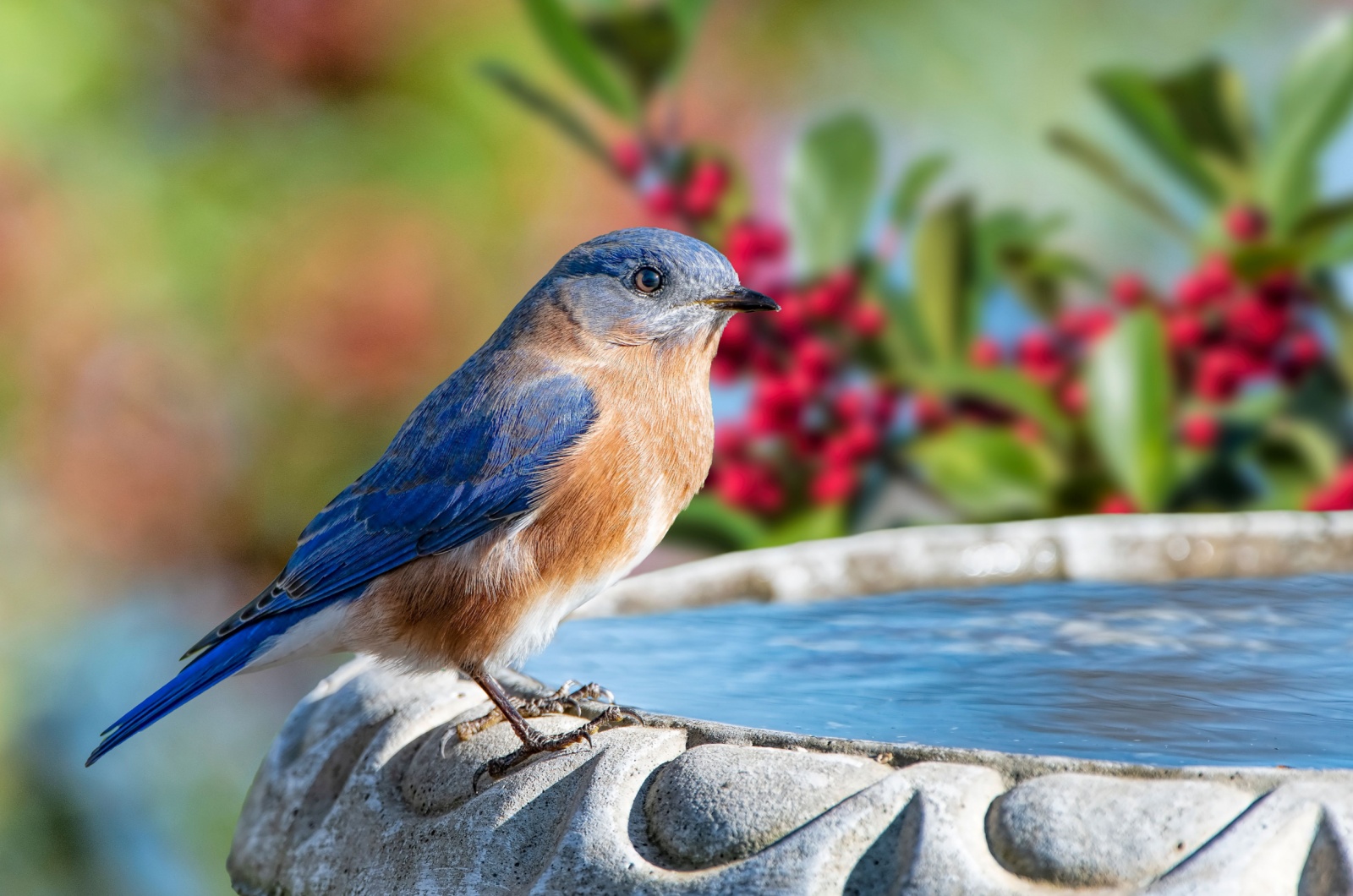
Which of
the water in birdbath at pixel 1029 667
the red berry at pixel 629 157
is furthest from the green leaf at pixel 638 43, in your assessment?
the water in birdbath at pixel 1029 667

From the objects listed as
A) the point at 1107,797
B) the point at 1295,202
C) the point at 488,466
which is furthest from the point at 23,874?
the point at 1295,202

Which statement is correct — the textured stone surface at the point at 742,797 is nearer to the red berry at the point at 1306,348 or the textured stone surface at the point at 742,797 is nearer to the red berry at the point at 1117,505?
the red berry at the point at 1117,505

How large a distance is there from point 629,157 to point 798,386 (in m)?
0.80

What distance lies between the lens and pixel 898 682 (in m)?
1.88

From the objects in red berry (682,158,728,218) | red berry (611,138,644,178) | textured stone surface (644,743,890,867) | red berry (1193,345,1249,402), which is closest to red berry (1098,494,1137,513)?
red berry (1193,345,1249,402)

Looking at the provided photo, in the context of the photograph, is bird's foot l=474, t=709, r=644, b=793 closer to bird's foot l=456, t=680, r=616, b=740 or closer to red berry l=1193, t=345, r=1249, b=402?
bird's foot l=456, t=680, r=616, b=740

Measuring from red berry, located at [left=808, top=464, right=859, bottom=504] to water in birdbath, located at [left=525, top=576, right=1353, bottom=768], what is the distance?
4.38ft

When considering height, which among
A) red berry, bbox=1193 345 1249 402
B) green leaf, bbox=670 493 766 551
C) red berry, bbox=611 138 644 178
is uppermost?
red berry, bbox=611 138 644 178

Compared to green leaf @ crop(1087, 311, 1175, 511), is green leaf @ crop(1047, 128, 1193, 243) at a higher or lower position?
higher

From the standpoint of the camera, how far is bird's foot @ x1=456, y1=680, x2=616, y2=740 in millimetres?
1726

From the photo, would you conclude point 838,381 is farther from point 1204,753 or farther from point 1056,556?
point 1204,753

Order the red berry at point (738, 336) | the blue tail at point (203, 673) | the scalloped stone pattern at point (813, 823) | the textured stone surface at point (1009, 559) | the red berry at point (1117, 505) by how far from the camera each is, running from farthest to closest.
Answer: the red berry at point (738, 336) < the red berry at point (1117, 505) < the textured stone surface at point (1009, 559) < the blue tail at point (203, 673) < the scalloped stone pattern at point (813, 823)

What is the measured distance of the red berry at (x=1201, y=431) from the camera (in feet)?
12.3

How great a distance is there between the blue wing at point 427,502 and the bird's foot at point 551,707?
279 mm
